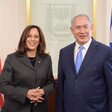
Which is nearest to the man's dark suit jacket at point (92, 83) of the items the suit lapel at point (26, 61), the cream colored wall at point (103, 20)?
the suit lapel at point (26, 61)

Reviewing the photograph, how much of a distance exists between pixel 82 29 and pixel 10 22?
1.34 meters

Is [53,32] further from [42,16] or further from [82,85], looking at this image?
[82,85]

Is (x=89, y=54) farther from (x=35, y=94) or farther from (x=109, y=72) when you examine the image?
(x=35, y=94)

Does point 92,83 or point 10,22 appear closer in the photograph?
point 92,83

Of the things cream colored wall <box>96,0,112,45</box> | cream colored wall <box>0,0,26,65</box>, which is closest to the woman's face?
cream colored wall <box>0,0,26,65</box>

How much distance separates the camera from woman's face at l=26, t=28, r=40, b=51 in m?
2.06

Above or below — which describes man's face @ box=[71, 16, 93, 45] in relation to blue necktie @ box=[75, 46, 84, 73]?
above

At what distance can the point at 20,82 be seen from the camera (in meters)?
1.99

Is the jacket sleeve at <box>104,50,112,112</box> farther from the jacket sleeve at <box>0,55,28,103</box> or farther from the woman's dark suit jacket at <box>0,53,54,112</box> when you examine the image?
the jacket sleeve at <box>0,55,28,103</box>

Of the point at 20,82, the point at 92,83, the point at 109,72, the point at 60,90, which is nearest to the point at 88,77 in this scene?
the point at 92,83

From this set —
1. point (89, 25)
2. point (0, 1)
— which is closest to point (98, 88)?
point (89, 25)

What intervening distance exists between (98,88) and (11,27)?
1571 millimetres

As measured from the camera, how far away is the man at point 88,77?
1851mm

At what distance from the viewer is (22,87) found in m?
1.98
